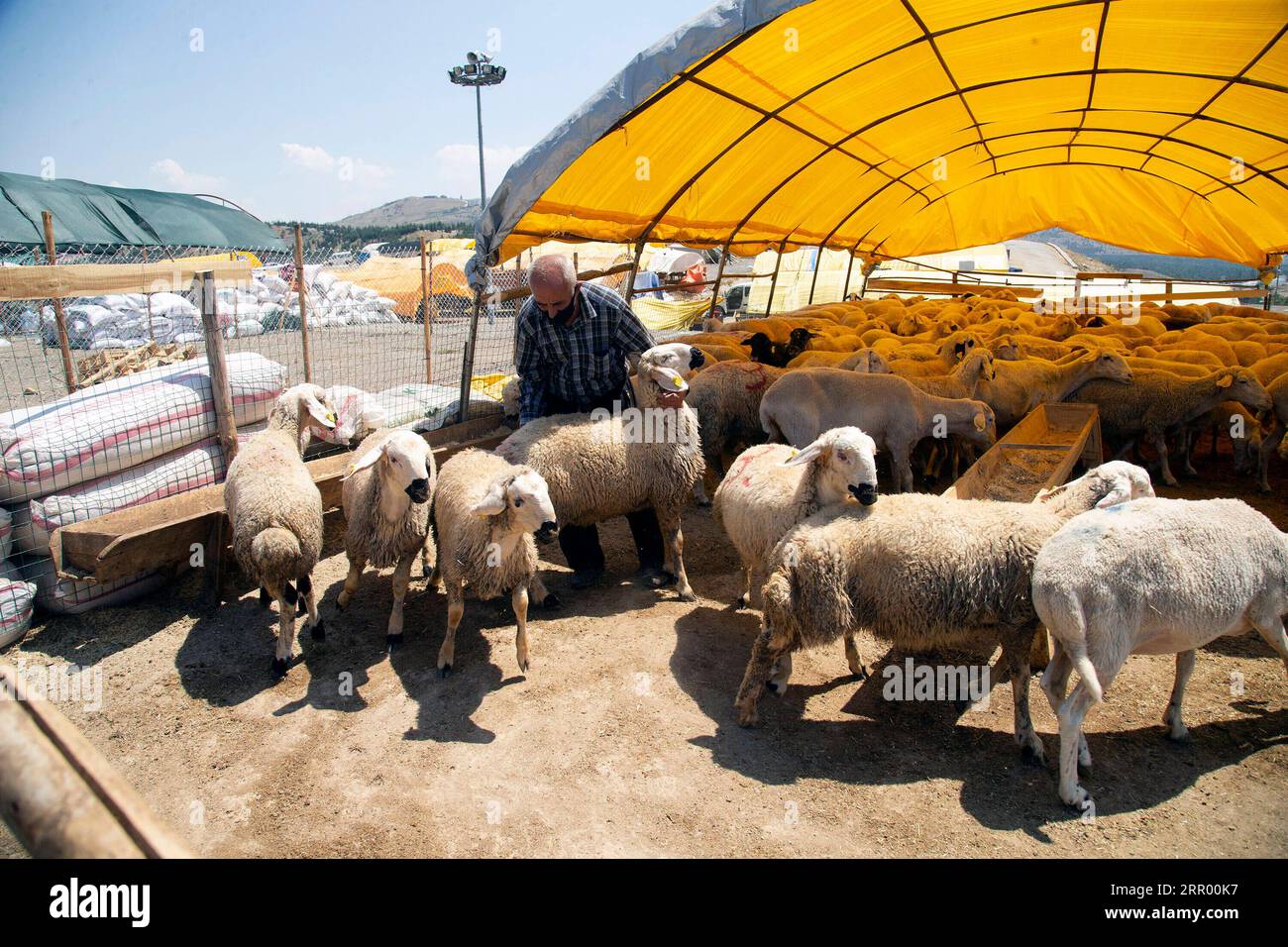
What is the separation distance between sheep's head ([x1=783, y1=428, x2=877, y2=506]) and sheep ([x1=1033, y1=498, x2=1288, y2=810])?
0.93 m

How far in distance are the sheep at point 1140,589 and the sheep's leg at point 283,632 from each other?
4136mm

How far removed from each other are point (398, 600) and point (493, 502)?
1251 millimetres

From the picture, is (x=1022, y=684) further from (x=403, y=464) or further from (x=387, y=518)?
(x=387, y=518)

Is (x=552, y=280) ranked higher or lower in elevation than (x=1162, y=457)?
higher

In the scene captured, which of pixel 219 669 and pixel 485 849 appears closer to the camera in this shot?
pixel 485 849

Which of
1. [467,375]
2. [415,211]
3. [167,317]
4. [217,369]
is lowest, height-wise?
[467,375]

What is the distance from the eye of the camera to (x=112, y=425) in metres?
5.40

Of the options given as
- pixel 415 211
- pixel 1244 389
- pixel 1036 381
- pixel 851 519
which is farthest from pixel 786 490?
pixel 415 211

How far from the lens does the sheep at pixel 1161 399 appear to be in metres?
7.86

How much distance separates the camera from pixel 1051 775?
11.6ft

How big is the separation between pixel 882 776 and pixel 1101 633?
1157mm

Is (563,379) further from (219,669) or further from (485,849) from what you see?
(485,849)

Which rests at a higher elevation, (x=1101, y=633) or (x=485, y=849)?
(x=1101, y=633)
